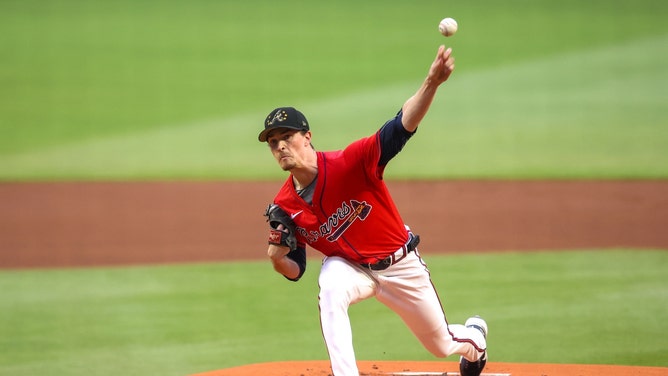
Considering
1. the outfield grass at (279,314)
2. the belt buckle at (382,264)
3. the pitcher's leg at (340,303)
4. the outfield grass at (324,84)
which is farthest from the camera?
the outfield grass at (324,84)

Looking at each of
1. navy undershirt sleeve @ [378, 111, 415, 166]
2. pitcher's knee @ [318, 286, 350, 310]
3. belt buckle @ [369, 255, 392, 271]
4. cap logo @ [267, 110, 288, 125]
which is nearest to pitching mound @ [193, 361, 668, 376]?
belt buckle @ [369, 255, 392, 271]

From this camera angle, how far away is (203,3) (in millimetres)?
19344

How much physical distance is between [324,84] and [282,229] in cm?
1329

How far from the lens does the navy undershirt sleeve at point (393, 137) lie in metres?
4.25

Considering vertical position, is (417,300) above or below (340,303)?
below

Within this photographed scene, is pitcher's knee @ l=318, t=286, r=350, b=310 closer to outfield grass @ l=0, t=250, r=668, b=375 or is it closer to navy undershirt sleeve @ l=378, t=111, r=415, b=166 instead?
navy undershirt sleeve @ l=378, t=111, r=415, b=166

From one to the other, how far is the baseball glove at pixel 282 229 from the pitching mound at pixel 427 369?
1177 mm

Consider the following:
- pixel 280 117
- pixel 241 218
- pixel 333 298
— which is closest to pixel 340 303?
pixel 333 298

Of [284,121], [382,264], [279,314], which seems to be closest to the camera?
[284,121]

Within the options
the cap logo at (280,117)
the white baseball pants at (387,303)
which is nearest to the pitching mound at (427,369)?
the white baseball pants at (387,303)

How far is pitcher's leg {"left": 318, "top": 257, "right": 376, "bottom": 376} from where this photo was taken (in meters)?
4.22

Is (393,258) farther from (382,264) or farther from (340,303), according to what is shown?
(340,303)

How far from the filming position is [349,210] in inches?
178

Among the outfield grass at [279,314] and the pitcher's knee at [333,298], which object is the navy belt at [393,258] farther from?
the outfield grass at [279,314]
